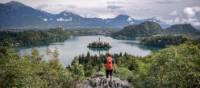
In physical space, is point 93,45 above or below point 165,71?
below

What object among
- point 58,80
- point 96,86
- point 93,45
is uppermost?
point 96,86

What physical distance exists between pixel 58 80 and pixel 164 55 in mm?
14701

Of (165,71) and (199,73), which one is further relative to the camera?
(165,71)

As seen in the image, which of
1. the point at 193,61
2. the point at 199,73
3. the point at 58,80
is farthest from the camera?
the point at 58,80

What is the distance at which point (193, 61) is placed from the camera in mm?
29062

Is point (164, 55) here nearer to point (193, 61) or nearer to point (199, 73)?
point (193, 61)

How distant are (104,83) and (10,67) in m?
7.53

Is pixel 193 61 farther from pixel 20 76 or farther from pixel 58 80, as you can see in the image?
pixel 58 80

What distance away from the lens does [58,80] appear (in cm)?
4066

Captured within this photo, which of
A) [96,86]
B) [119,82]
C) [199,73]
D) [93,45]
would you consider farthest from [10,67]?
[93,45]

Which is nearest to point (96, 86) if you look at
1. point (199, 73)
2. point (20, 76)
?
point (20, 76)

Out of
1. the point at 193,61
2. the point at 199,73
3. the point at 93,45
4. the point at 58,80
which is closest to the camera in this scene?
the point at 199,73

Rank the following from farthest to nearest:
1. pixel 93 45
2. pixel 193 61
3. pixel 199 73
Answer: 1. pixel 93 45
2. pixel 193 61
3. pixel 199 73

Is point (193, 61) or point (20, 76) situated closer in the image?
point (20, 76)
